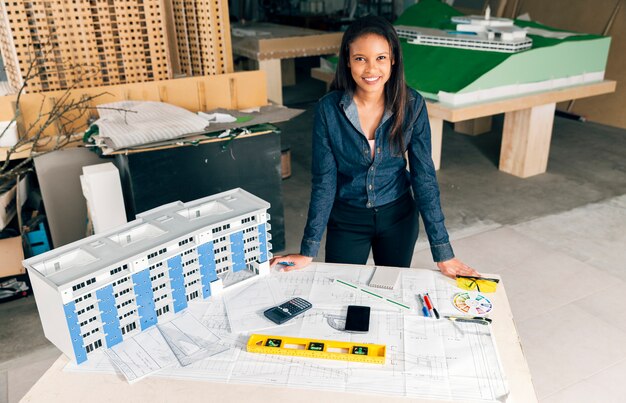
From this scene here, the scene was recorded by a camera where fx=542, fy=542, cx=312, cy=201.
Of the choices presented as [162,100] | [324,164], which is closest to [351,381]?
[324,164]

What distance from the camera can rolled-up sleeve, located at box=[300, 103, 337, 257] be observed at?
1728 millimetres

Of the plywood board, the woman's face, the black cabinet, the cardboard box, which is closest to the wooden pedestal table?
the black cabinet

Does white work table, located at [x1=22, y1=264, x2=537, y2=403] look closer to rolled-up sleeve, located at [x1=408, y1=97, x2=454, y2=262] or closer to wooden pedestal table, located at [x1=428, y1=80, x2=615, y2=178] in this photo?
rolled-up sleeve, located at [x1=408, y1=97, x2=454, y2=262]

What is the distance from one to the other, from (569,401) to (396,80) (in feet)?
4.51

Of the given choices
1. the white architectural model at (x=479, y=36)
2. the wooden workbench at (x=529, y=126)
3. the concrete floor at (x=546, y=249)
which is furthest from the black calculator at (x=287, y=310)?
the white architectural model at (x=479, y=36)

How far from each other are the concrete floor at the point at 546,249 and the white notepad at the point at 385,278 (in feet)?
3.06

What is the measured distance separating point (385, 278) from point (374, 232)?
36 centimetres

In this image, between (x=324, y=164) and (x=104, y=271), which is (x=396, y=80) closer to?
(x=324, y=164)

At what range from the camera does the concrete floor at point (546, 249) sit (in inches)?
88.3

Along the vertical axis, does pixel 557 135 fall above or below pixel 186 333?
below

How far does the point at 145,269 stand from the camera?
1.28 meters

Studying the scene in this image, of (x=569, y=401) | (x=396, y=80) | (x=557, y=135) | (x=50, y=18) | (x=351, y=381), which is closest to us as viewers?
(x=351, y=381)

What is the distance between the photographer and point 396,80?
5.39ft

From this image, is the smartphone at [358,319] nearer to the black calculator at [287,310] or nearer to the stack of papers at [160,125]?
the black calculator at [287,310]
